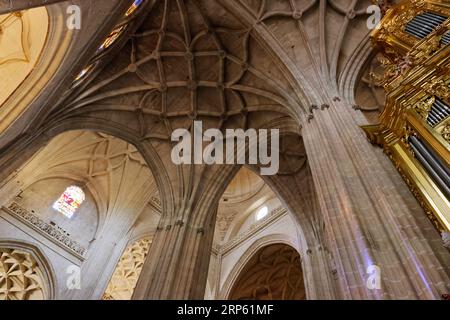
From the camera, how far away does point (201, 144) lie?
547 inches

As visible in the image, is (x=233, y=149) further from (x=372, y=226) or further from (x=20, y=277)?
(x=20, y=277)

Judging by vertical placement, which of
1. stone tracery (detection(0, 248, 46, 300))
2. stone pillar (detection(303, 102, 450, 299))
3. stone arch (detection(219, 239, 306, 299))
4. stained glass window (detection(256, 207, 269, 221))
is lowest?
stone pillar (detection(303, 102, 450, 299))

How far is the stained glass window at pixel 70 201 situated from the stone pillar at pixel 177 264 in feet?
23.5

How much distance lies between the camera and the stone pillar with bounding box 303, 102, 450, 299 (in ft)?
14.1

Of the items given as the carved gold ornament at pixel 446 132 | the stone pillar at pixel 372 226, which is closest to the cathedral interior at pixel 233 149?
the stone pillar at pixel 372 226

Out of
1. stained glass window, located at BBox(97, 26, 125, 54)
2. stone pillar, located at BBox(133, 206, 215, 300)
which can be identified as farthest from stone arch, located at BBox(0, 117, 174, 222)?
stained glass window, located at BBox(97, 26, 125, 54)

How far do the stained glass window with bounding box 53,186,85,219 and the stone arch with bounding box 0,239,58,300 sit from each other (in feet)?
8.03

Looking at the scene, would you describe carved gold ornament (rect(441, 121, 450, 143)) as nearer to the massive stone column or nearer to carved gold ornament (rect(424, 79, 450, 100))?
carved gold ornament (rect(424, 79, 450, 100))
